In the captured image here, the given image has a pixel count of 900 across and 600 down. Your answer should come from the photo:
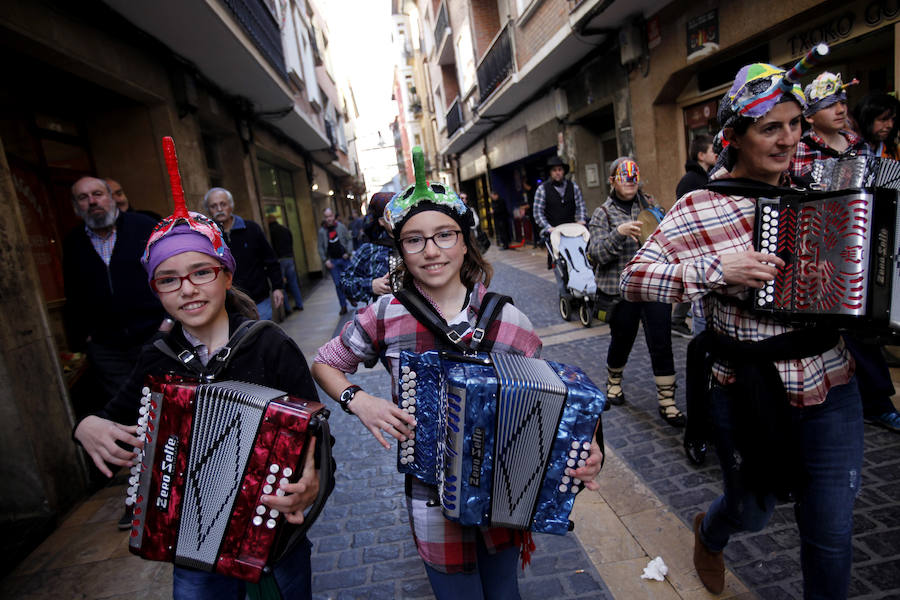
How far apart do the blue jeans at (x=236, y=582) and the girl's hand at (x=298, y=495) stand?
1.03 feet

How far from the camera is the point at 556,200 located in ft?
26.0

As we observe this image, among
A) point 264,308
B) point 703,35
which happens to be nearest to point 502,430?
point 264,308

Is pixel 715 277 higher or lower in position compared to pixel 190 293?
lower

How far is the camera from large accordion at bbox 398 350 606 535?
4.40 feet

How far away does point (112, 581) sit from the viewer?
277 cm

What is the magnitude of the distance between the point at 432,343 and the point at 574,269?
4.98 metres

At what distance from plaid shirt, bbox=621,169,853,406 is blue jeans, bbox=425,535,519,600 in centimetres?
106

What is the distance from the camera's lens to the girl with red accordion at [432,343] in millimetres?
1577

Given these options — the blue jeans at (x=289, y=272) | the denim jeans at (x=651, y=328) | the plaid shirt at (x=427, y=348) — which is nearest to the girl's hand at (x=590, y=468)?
the plaid shirt at (x=427, y=348)

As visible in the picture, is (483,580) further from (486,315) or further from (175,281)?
(175,281)

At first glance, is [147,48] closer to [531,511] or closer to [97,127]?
[97,127]

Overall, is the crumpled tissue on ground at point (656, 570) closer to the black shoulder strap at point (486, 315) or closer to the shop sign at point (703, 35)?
the black shoulder strap at point (486, 315)

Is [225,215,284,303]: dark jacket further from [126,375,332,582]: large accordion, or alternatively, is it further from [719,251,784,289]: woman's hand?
[719,251,784,289]: woman's hand

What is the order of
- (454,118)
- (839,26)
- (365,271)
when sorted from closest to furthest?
1. (365,271)
2. (839,26)
3. (454,118)
